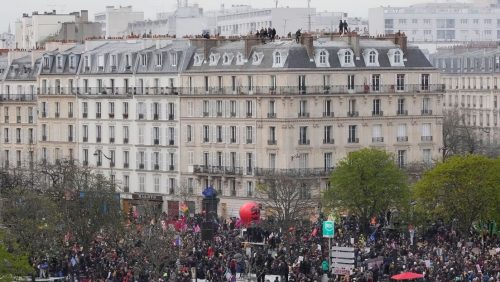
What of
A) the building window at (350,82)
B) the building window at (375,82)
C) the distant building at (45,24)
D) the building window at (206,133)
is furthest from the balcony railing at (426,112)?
the distant building at (45,24)

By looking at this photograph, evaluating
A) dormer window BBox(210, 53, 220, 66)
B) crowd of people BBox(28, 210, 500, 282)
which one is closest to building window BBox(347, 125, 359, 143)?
dormer window BBox(210, 53, 220, 66)

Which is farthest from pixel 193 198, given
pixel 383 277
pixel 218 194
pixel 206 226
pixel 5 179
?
pixel 383 277

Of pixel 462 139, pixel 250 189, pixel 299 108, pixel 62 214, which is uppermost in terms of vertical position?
pixel 299 108

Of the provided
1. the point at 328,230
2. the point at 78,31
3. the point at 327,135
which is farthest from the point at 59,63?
the point at 328,230

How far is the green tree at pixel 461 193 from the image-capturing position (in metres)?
95.1

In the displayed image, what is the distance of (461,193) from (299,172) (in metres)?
18.1

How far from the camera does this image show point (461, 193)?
9556 cm

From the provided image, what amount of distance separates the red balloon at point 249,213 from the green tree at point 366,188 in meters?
3.75

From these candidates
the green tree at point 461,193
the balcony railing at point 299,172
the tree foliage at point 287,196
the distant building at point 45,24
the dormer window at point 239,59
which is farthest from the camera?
the distant building at point 45,24

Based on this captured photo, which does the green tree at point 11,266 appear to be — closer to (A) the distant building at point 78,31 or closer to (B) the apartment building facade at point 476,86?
(A) the distant building at point 78,31

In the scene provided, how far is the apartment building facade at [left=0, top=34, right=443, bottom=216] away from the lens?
373 feet

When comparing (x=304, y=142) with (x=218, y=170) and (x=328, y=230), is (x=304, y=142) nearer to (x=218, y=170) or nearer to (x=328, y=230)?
(x=218, y=170)

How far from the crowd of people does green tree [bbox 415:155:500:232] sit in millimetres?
960

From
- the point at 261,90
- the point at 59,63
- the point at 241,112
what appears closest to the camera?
the point at 261,90
